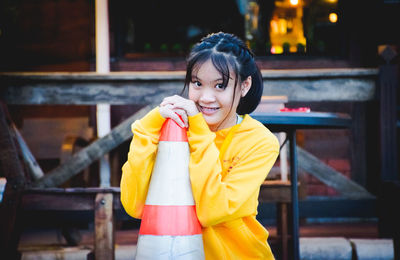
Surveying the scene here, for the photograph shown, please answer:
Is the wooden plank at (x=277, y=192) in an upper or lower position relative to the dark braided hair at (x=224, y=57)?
lower

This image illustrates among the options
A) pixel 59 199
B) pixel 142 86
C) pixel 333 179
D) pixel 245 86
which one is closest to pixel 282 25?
pixel 333 179

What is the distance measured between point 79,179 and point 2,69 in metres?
2.42

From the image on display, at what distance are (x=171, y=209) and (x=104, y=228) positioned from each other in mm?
1382

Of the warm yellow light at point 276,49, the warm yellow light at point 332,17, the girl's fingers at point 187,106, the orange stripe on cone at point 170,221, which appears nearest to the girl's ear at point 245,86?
the girl's fingers at point 187,106

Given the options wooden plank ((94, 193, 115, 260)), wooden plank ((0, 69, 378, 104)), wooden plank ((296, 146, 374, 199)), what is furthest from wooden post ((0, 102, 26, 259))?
wooden plank ((296, 146, 374, 199))

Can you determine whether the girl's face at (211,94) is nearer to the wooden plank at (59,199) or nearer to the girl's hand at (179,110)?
the girl's hand at (179,110)

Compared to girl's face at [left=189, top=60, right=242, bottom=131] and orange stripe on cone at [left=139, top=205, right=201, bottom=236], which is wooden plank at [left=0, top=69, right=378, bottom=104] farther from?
orange stripe on cone at [left=139, top=205, right=201, bottom=236]

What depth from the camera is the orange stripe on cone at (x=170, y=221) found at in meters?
1.54

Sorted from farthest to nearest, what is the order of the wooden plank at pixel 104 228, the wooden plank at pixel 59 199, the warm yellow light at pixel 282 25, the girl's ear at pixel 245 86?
the warm yellow light at pixel 282 25 < the wooden plank at pixel 59 199 < the wooden plank at pixel 104 228 < the girl's ear at pixel 245 86

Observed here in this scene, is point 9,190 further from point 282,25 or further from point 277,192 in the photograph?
point 282,25

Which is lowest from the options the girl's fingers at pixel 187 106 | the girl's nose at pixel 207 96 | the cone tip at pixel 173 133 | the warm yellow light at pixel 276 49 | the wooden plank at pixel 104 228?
the wooden plank at pixel 104 228

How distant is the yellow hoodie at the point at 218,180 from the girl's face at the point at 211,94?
126mm

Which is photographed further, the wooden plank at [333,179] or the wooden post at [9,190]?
the wooden plank at [333,179]

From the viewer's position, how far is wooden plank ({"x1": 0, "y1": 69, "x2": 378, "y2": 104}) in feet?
12.4
